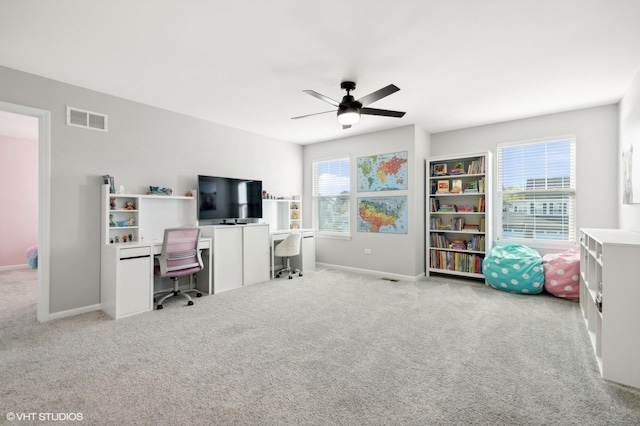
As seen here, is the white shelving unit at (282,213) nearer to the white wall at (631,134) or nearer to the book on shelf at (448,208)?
the book on shelf at (448,208)

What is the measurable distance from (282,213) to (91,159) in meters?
3.33

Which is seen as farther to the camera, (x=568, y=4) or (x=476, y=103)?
(x=476, y=103)

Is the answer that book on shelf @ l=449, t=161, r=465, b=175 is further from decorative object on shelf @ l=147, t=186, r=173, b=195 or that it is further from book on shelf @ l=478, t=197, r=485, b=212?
decorative object on shelf @ l=147, t=186, r=173, b=195

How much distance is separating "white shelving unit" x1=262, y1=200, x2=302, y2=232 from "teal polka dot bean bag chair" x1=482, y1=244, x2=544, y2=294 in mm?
3570

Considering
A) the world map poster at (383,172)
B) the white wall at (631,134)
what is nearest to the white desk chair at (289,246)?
the world map poster at (383,172)

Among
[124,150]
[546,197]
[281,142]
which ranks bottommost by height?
[546,197]

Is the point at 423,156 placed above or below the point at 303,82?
below

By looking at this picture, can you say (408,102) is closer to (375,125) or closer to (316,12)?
(375,125)

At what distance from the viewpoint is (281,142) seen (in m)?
6.14

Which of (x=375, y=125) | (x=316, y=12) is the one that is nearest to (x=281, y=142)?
(x=375, y=125)

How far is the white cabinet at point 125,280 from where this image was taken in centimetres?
337

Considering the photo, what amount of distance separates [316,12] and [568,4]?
1790 mm

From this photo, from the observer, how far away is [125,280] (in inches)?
135

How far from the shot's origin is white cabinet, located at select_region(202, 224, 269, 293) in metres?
4.41
